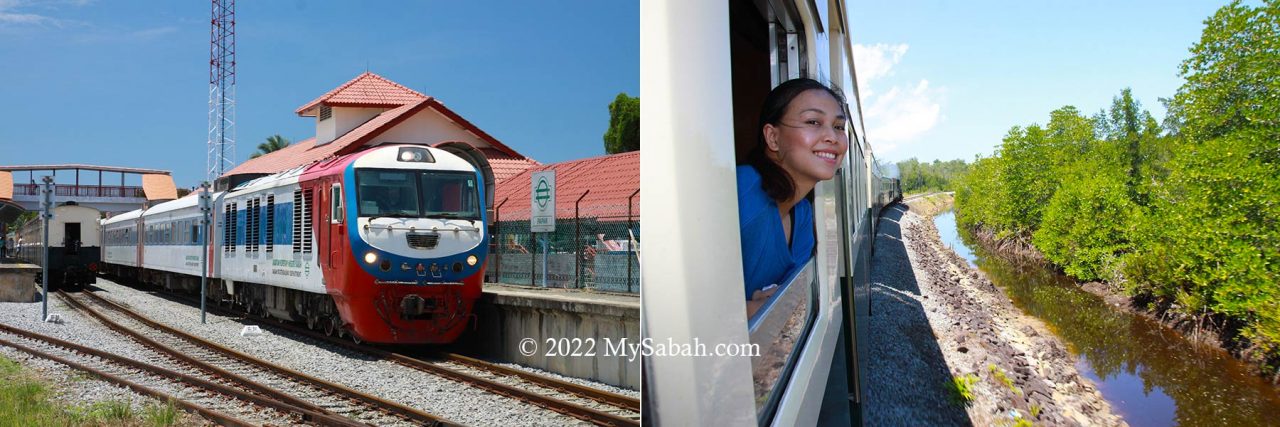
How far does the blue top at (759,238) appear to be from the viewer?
66.2 inches

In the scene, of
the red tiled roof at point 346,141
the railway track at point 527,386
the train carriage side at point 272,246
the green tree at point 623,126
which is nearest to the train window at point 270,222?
the train carriage side at point 272,246

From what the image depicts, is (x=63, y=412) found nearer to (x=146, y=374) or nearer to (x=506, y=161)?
(x=146, y=374)

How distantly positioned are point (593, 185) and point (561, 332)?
3.13m

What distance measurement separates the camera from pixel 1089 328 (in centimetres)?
2023

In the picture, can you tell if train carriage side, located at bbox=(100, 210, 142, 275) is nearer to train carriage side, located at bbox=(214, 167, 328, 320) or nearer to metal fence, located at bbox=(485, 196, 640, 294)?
train carriage side, located at bbox=(214, 167, 328, 320)

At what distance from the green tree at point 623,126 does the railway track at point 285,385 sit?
414 centimetres

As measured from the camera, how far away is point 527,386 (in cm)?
732

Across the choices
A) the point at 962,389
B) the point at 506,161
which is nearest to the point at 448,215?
the point at 962,389

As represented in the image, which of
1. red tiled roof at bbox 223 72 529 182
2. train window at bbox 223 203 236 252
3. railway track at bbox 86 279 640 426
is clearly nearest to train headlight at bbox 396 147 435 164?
railway track at bbox 86 279 640 426

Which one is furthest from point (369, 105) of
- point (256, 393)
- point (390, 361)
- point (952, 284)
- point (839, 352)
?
point (952, 284)

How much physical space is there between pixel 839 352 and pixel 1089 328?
20188 mm

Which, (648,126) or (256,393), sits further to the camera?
(256,393)

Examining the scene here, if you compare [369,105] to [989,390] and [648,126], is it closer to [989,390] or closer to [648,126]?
[648,126]

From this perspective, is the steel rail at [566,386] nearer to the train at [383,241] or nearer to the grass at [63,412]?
the train at [383,241]
